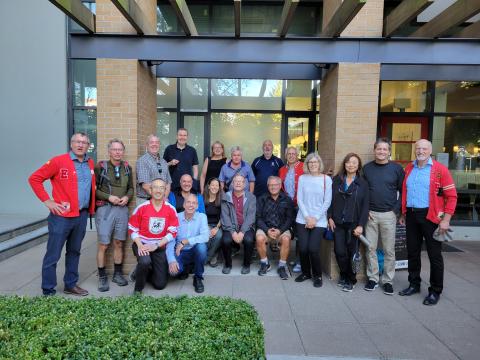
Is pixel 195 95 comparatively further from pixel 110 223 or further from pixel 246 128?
pixel 110 223

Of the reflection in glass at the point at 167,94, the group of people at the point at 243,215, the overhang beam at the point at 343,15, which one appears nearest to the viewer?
the overhang beam at the point at 343,15

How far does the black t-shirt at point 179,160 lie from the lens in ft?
18.0

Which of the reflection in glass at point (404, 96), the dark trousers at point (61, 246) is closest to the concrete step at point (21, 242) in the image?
the dark trousers at point (61, 246)

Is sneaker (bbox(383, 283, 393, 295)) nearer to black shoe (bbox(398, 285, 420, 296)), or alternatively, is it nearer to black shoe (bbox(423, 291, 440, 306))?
black shoe (bbox(398, 285, 420, 296))

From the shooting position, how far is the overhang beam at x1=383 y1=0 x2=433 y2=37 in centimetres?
381

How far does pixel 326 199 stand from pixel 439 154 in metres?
4.92

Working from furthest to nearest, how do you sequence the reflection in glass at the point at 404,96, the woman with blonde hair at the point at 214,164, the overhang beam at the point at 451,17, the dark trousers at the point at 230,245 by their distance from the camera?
the reflection in glass at the point at 404,96
the woman with blonde hair at the point at 214,164
the dark trousers at the point at 230,245
the overhang beam at the point at 451,17

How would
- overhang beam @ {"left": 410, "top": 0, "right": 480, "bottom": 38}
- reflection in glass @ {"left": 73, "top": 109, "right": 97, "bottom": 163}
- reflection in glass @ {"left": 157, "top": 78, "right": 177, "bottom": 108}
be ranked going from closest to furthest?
overhang beam @ {"left": 410, "top": 0, "right": 480, "bottom": 38}, reflection in glass @ {"left": 73, "top": 109, "right": 97, "bottom": 163}, reflection in glass @ {"left": 157, "top": 78, "right": 177, "bottom": 108}

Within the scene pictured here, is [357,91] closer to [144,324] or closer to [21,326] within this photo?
[144,324]

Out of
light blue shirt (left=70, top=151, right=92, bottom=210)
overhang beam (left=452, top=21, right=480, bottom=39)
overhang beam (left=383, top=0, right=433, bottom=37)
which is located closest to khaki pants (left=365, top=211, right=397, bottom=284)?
overhang beam (left=383, top=0, right=433, bottom=37)

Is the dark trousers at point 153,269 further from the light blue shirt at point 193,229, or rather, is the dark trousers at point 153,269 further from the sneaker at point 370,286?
the sneaker at point 370,286

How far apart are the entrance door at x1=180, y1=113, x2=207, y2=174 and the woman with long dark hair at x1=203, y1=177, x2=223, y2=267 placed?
331 centimetres

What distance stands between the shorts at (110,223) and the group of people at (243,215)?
0.04ft

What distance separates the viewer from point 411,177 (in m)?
4.29
